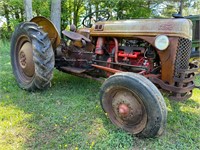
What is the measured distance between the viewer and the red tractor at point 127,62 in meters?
2.09

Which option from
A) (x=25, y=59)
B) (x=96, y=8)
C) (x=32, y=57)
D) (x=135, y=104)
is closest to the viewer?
(x=135, y=104)

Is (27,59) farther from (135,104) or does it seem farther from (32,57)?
(135,104)

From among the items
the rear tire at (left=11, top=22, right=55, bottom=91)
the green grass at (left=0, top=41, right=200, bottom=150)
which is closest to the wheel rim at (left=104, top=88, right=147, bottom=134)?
the green grass at (left=0, top=41, right=200, bottom=150)

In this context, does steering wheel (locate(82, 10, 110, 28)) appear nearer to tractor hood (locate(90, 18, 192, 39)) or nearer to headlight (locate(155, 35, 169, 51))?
tractor hood (locate(90, 18, 192, 39))

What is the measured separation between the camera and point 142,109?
6.84 feet

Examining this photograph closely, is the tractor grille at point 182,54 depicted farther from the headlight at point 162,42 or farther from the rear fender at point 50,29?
the rear fender at point 50,29

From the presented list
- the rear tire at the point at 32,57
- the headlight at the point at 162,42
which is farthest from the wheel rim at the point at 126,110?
the rear tire at the point at 32,57

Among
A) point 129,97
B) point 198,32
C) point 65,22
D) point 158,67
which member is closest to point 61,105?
point 129,97

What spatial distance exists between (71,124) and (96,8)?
9.85m

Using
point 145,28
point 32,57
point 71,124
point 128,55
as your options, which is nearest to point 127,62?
point 128,55

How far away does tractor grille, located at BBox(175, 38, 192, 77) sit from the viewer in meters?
2.34

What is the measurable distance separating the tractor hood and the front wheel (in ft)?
2.11

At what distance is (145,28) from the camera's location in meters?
2.50

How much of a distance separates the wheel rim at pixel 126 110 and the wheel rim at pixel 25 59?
1600mm
